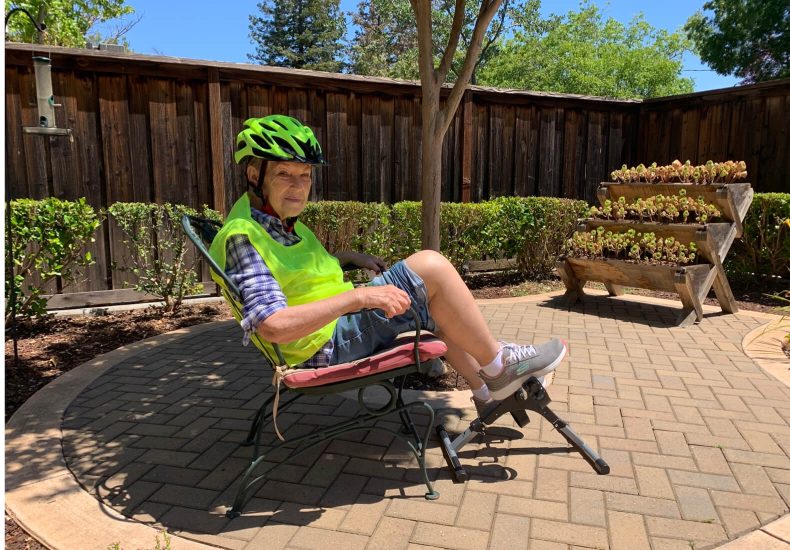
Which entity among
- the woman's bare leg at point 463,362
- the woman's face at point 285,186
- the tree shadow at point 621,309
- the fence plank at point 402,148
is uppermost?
the fence plank at point 402,148

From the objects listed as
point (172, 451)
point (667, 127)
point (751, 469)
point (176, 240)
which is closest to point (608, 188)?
point (667, 127)

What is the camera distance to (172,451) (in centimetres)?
270

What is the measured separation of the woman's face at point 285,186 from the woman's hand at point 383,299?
0.55m

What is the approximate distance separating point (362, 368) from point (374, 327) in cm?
26

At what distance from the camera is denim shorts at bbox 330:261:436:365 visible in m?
2.37

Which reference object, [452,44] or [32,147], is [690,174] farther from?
[32,147]

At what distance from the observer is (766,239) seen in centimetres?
645

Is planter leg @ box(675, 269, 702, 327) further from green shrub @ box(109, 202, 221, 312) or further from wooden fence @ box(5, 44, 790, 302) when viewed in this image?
green shrub @ box(109, 202, 221, 312)

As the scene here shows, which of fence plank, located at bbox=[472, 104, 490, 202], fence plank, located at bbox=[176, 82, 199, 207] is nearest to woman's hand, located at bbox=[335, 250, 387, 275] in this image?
fence plank, located at bbox=[176, 82, 199, 207]

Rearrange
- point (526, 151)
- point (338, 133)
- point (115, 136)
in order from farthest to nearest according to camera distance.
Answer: point (526, 151)
point (338, 133)
point (115, 136)

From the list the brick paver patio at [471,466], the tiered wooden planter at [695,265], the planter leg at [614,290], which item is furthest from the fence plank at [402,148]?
the brick paver patio at [471,466]

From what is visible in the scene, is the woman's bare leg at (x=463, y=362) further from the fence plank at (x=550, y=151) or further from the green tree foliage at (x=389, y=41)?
the green tree foliage at (x=389, y=41)

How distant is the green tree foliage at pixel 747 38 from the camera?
695 inches

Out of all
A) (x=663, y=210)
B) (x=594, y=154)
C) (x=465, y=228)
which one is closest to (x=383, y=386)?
(x=663, y=210)
